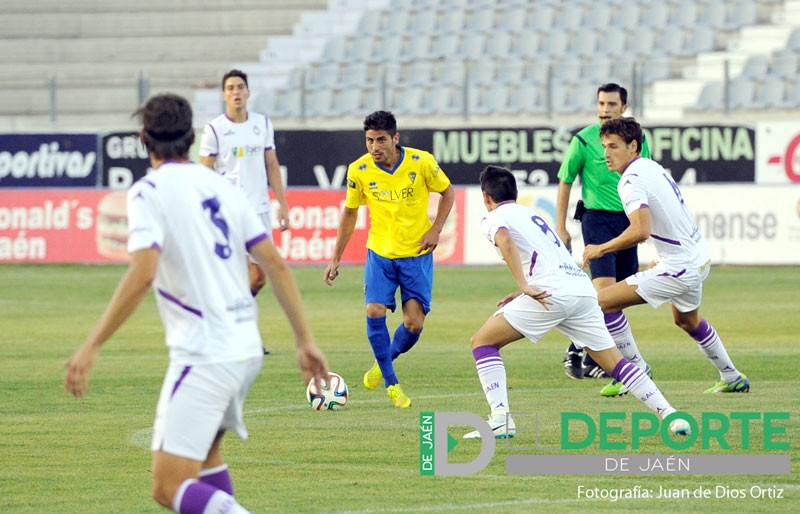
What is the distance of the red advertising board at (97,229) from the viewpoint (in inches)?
1016

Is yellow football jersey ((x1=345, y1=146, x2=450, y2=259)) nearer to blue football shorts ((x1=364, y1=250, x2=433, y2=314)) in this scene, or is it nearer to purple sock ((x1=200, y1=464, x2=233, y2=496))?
blue football shorts ((x1=364, y1=250, x2=433, y2=314))

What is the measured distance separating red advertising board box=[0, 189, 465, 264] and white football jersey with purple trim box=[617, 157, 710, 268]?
15.1 m

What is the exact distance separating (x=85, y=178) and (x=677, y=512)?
73.1ft

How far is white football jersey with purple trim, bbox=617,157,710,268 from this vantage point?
33.4 ft

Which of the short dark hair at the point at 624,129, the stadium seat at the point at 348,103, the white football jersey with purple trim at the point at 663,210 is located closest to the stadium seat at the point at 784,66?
the stadium seat at the point at 348,103

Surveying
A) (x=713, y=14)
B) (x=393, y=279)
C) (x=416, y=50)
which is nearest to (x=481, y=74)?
(x=416, y=50)

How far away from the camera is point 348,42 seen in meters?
33.2

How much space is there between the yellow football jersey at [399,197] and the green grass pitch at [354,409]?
1.14 m

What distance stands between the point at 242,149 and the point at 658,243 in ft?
14.5

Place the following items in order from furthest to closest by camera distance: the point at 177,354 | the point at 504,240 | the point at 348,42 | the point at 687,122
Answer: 1. the point at 348,42
2. the point at 687,122
3. the point at 504,240
4. the point at 177,354

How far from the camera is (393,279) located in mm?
11141

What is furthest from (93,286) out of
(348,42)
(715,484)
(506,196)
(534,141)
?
(715,484)

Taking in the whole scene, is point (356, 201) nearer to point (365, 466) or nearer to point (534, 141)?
point (365, 466)

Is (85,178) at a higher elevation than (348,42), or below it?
below
